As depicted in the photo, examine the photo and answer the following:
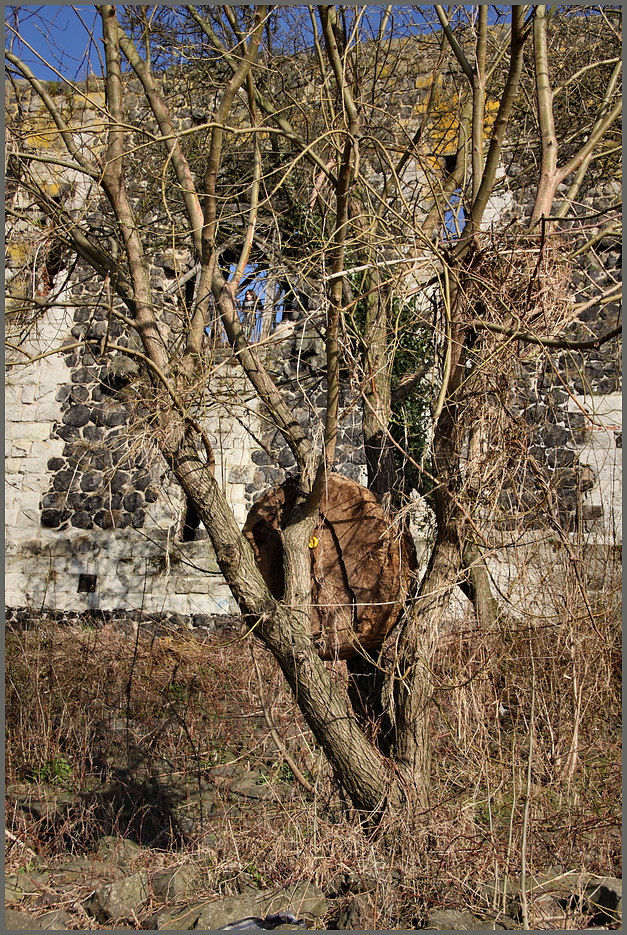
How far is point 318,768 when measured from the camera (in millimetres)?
3486

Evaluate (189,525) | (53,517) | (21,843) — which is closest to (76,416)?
(53,517)

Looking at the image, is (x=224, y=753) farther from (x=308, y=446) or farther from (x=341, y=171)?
(x=341, y=171)

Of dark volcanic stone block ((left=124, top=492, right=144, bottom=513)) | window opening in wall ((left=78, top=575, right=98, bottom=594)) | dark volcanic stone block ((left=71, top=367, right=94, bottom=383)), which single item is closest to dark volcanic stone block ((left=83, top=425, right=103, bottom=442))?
dark volcanic stone block ((left=71, top=367, right=94, bottom=383))

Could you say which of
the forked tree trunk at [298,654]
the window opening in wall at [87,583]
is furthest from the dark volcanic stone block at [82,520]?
the forked tree trunk at [298,654]

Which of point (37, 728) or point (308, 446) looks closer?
point (308, 446)

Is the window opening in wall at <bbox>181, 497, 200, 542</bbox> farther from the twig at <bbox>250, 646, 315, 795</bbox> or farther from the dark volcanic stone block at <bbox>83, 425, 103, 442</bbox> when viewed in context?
the twig at <bbox>250, 646, 315, 795</bbox>

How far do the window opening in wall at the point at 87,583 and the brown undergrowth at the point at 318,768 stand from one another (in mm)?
1704

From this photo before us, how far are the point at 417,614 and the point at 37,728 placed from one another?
119 inches

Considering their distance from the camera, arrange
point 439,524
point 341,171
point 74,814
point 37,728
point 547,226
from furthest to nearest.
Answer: point 37,728
point 74,814
point 439,524
point 547,226
point 341,171

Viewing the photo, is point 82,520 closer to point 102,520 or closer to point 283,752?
point 102,520

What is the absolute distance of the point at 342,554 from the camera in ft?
10.5

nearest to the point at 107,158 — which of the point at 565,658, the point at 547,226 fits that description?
the point at 547,226

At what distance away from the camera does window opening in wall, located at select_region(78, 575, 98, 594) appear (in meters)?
7.60

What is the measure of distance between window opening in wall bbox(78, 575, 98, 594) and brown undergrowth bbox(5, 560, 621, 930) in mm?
1704
